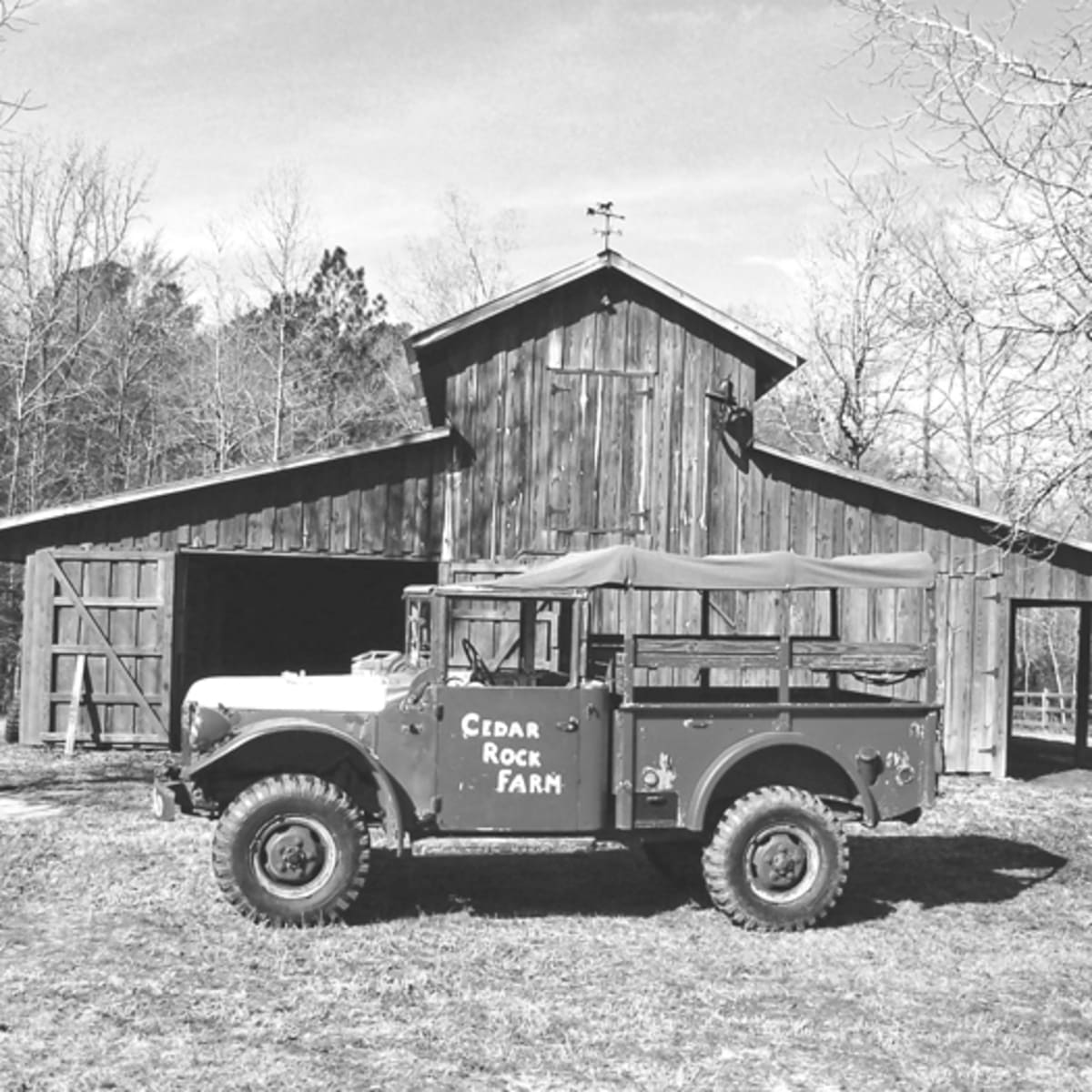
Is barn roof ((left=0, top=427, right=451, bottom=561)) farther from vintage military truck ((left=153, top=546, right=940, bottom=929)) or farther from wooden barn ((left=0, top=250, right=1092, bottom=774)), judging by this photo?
vintage military truck ((left=153, top=546, right=940, bottom=929))

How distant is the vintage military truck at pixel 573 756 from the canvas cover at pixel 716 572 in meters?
0.01

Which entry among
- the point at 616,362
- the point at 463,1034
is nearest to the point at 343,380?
the point at 616,362

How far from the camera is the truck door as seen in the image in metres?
8.52

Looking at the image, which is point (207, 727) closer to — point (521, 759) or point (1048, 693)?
point (521, 759)

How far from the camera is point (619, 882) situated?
10.3m

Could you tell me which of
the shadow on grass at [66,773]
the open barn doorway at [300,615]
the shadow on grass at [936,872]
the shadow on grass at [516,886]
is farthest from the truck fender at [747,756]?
the open barn doorway at [300,615]

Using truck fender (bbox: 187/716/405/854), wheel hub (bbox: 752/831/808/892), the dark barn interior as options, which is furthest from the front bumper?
the dark barn interior

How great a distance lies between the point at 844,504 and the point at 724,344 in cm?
254

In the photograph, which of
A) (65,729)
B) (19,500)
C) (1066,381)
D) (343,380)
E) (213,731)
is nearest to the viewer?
(213,731)

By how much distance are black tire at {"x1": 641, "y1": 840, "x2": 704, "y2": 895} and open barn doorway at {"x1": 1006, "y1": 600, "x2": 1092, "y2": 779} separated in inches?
350

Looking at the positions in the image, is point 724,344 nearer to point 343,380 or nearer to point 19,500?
point 19,500

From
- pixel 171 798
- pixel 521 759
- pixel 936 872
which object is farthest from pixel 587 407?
pixel 171 798

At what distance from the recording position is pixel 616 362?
1695cm

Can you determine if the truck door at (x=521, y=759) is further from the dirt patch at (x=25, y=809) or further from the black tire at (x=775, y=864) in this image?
the dirt patch at (x=25, y=809)
